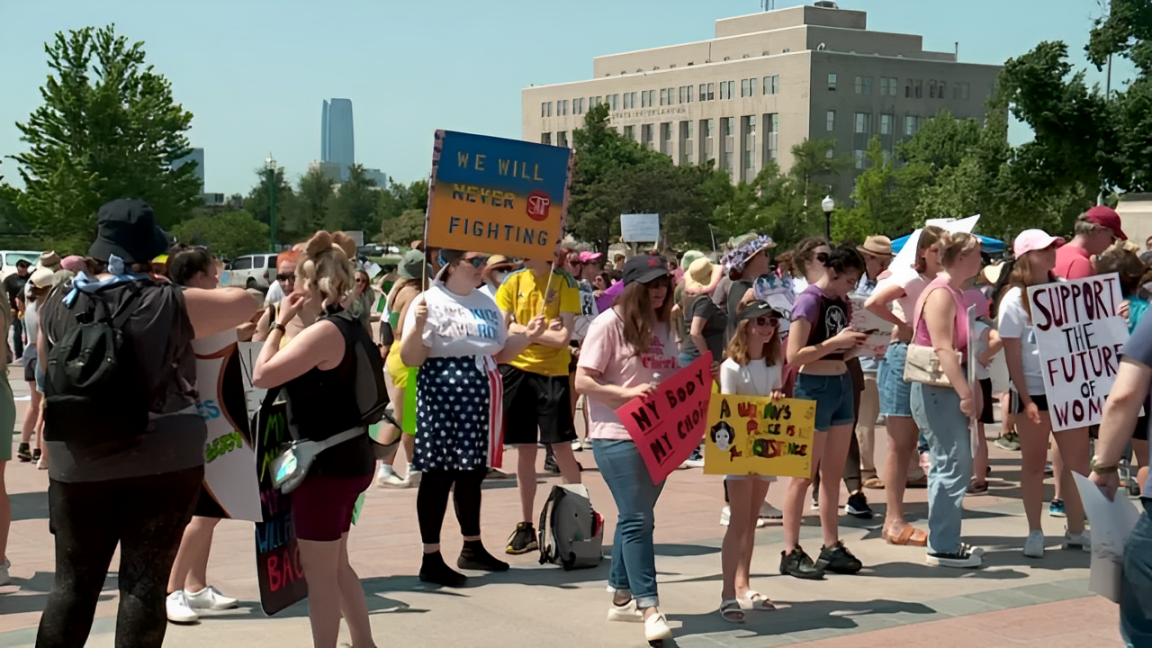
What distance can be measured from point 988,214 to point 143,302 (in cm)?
5418

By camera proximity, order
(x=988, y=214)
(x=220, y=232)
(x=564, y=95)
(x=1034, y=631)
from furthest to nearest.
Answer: (x=564, y=95), (x=220, y=232), (x=988, y=214), (x=1034, y=631)

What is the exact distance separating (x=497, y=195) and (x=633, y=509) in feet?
7.15

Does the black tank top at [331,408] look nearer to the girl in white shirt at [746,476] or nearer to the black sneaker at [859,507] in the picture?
the girl in white shirt at [746,476]

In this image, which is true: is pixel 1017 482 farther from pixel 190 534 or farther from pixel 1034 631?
pixel 190 534

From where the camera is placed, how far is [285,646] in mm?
6242

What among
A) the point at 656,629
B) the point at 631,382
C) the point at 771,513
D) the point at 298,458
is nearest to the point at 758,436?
the point at 631,382

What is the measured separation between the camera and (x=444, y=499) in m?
7.64

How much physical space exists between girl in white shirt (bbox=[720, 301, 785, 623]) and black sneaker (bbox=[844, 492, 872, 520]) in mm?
2712

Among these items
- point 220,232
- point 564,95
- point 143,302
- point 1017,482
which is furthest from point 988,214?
point 564,95

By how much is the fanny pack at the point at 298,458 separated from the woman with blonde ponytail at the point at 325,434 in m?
0.02

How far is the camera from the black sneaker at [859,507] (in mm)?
9781

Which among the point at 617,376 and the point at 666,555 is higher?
the point at 617,376

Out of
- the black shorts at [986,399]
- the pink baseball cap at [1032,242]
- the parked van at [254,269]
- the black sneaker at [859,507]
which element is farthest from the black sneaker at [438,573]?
the parked van at [254,269]

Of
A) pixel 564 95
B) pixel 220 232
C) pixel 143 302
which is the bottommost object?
pixel 143 302
